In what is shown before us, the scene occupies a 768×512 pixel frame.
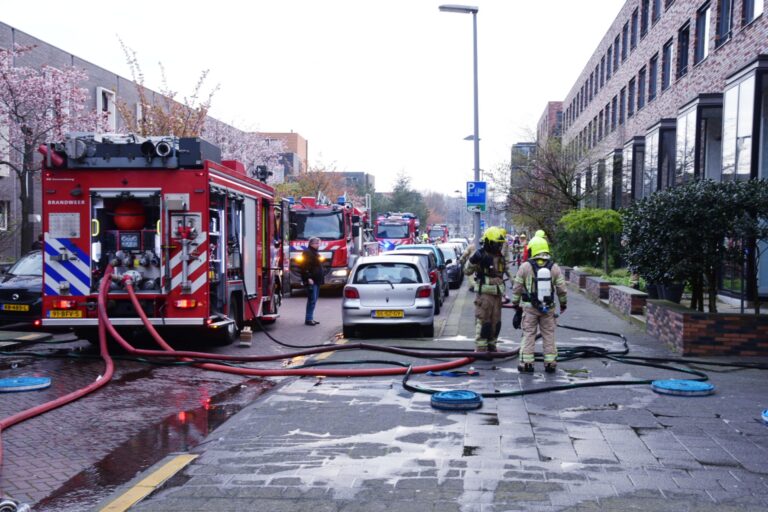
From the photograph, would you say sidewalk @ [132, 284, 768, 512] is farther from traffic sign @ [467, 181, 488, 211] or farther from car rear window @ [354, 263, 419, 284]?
traffic sign @ [467, 181, 488, 211]

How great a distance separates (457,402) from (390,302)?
19.7ft

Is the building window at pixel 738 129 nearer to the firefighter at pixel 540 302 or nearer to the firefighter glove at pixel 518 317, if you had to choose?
the firefighter glove at pixel 518 317

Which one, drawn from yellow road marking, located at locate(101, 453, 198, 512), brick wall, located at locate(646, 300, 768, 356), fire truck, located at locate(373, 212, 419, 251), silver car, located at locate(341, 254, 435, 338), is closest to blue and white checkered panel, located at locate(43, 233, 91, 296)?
silver car, located at locate(341, 254, 435, 338)

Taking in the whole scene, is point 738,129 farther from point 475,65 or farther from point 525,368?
point 525,368

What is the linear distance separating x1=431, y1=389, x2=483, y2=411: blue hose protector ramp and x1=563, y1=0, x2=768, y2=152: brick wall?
13.0m

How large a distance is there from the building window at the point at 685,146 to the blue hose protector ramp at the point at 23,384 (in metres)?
16.4

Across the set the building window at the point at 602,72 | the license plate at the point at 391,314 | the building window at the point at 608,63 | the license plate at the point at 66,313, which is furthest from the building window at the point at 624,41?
the license plate at the point at 66,313

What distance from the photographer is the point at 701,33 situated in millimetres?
24641

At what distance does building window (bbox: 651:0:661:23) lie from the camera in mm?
31047

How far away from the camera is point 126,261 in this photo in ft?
36.4

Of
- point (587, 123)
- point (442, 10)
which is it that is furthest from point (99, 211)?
point (587, 123)

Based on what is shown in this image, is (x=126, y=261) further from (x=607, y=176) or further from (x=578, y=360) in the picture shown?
(x=607, y=176)

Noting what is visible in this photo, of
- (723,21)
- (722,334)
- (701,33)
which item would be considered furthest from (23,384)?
(701,33)

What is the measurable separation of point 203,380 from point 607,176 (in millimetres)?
28688
